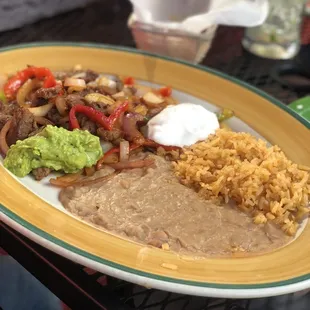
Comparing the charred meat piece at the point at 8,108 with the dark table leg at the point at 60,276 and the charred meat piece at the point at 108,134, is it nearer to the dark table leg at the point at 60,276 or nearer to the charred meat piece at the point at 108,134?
the charred meat piece at the point at 108,134

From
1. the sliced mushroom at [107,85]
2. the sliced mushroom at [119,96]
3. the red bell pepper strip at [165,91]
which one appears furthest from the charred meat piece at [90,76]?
the red bell pepper strip at [165,91]

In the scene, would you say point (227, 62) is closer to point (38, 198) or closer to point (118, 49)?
point (118, 49)

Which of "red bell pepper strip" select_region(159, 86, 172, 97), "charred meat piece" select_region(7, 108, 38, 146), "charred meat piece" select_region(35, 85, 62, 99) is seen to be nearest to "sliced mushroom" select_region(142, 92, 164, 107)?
"red bell pepper strip" select_region(159, 86, 172, 97)

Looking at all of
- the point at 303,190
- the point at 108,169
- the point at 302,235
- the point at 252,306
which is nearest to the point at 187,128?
the point at 108,169

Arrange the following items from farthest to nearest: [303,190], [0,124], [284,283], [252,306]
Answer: [0,124] → [303,190] → [252,306] → [284,283]

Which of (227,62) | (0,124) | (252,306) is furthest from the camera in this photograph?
(227,62)
